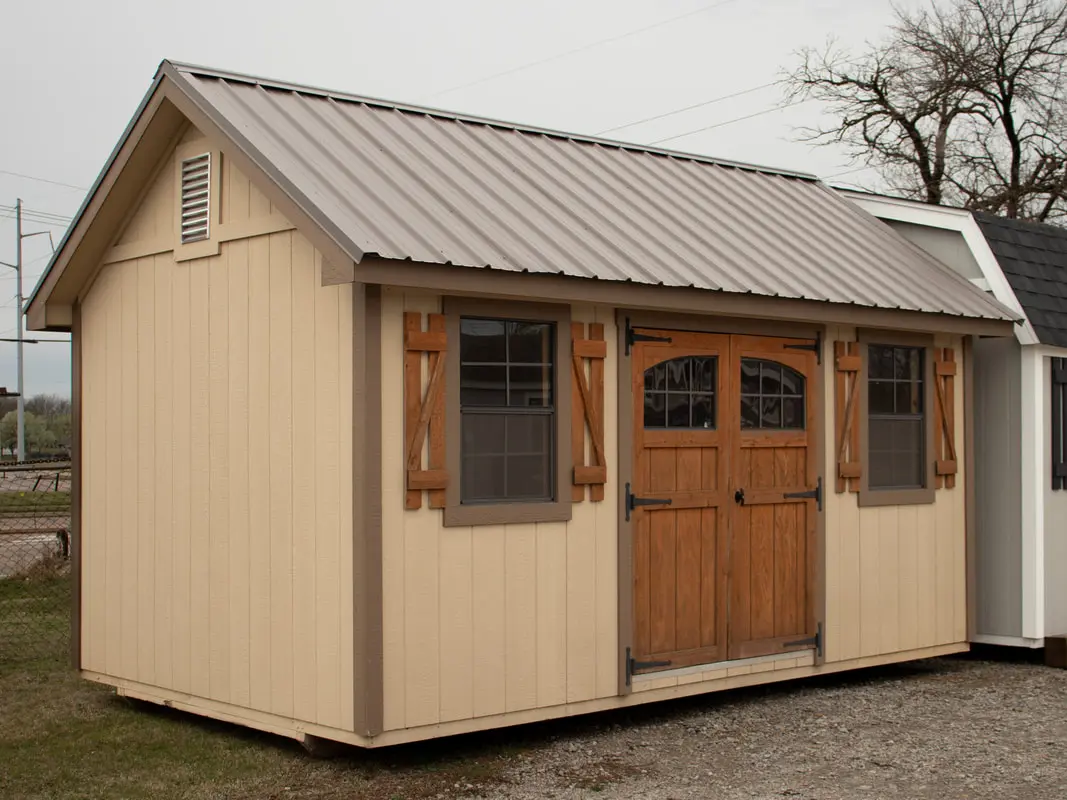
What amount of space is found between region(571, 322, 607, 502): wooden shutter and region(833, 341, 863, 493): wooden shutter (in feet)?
7.14

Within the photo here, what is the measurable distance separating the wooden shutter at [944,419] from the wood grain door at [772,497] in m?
1.35

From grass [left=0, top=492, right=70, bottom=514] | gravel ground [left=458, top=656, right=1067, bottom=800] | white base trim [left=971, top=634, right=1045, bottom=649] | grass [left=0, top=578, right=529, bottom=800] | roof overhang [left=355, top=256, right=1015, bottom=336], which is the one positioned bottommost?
gravel ground [left=458, top=656, right=1067, bottom=800]

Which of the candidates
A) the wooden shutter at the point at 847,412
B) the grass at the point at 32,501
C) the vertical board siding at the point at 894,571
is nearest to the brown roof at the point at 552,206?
the wooden shutter at the point at 847,412

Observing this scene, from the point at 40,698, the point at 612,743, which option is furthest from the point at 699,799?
the point at 40,698

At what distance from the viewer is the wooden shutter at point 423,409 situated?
23.0 ft

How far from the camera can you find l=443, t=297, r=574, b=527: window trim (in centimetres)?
718

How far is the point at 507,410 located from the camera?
7.48 meters

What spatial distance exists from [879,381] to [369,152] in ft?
13.3

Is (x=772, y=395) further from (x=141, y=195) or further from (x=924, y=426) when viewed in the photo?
(x=141, y=195)

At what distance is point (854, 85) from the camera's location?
96.1 feet

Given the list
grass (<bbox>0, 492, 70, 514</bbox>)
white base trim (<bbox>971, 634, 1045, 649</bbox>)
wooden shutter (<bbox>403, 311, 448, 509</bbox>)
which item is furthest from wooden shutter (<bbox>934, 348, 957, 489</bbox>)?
grass (<bbox>0, 492, 70, 514</bbox>)

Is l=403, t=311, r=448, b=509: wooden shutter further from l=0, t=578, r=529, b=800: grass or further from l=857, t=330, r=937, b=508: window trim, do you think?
→ l=857, t=330, r=937, b=508: window trim

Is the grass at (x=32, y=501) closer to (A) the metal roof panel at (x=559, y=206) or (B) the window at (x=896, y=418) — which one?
(A) the metal roof panel at (x=559, y=206)

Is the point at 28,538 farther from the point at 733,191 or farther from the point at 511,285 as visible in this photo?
the point at 511,285
